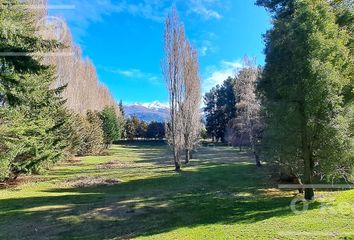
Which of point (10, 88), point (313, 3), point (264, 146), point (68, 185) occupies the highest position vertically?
point (313, 3)

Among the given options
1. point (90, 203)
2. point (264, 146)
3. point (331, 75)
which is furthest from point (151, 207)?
point (331, 75)

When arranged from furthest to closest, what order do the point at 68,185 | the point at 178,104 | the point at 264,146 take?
the point at 178,104 < the point at 68,185 < the point at 264,146

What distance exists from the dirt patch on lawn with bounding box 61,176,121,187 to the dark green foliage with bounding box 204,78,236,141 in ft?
132

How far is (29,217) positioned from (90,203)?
2.70 meters

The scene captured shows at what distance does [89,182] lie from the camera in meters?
20.9

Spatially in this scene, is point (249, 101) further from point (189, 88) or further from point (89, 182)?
point (89, 182)

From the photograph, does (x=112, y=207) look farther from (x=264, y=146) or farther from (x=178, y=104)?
(x=178, y=104)

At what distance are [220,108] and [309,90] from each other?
176 feet

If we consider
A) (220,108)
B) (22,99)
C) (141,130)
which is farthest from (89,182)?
(141,130)

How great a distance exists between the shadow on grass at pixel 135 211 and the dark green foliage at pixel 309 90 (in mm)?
2092

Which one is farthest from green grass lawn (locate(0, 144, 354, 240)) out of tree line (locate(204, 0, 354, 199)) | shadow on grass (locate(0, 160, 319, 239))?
tree line (locate(204, 0, 354, 199))

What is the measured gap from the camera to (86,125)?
42406 millimetres

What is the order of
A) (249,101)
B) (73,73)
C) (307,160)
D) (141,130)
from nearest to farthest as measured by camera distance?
(307,160) → (249,101) → (73,73) → (141,130)

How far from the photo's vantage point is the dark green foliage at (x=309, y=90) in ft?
36.4
